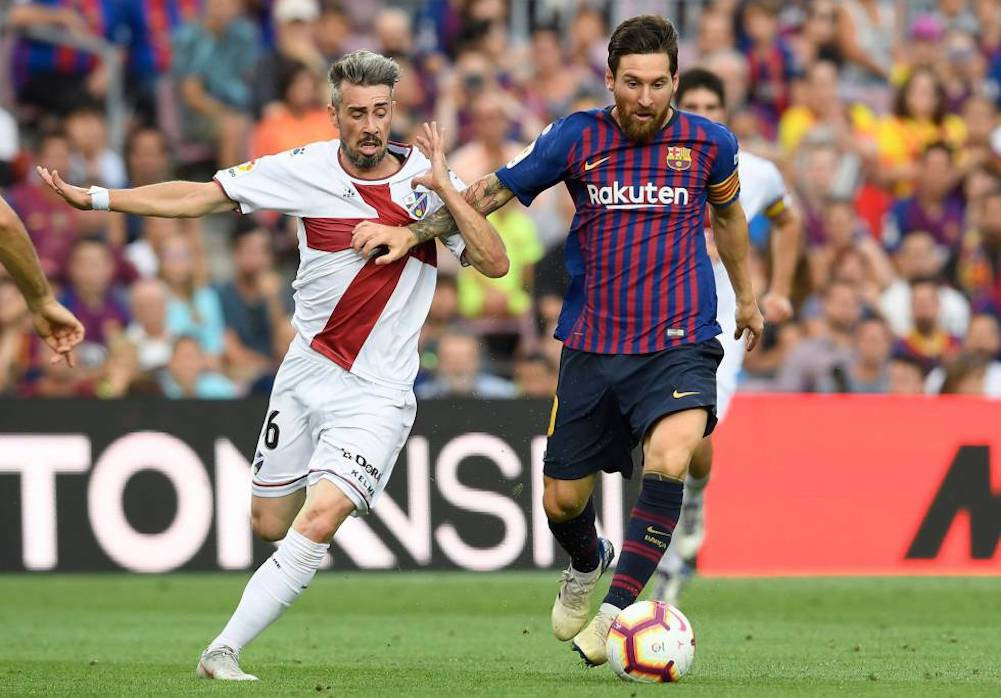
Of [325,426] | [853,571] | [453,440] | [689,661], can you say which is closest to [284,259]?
[453,440]

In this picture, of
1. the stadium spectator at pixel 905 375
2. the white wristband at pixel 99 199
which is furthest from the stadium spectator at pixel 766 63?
the white wristband at pixel 99 199

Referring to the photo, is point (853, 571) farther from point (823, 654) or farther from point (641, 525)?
point (641, 525)

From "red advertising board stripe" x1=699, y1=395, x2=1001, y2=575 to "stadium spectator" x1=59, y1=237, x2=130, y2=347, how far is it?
489 cm

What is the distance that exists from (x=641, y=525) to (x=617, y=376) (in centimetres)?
68

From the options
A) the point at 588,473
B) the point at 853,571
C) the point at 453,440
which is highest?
the point at 588,473

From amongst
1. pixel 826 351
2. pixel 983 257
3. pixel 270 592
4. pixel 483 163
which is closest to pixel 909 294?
pixel 983 257

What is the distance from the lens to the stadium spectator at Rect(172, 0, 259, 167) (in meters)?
17.3

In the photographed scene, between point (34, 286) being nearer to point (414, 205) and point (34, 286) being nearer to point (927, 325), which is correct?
point (414, 205)

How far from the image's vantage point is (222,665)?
26.3 ft

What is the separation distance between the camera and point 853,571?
45.4 feet

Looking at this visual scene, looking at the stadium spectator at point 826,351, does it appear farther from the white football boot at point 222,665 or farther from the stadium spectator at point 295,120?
the white football boot at point 222,665

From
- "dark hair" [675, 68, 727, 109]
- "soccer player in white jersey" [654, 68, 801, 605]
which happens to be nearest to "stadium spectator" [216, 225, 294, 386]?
"soccer player in white jersey" [654, 68, 801, 605]

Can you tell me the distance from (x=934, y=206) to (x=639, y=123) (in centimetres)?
1031

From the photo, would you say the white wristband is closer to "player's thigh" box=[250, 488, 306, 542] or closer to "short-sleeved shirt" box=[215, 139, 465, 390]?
"short-sleeved shirt" box=[215, 139, 465, 390]
